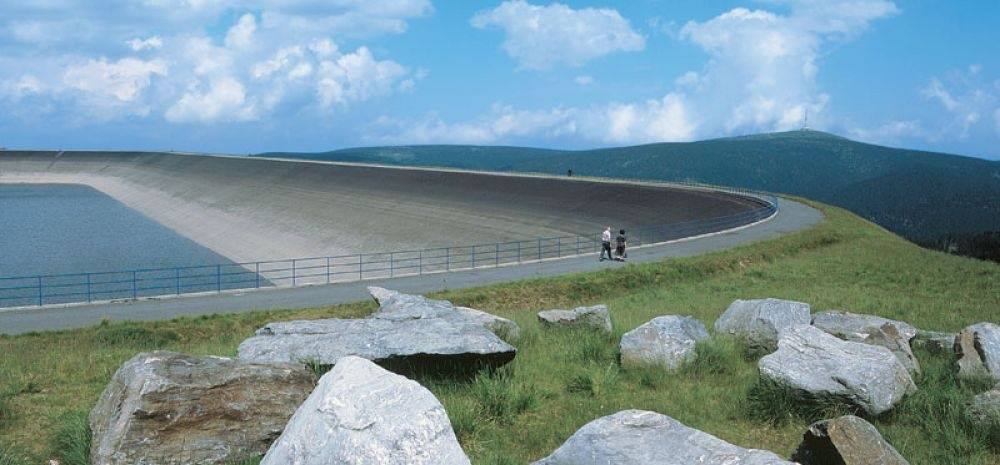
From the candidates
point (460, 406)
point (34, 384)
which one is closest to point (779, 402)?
point (460, 406)

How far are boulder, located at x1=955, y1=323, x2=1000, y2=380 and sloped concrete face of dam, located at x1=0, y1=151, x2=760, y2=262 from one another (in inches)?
1601

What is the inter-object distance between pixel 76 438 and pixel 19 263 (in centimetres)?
5800

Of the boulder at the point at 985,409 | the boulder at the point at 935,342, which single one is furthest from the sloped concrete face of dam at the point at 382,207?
the boulder at the point at 985,409

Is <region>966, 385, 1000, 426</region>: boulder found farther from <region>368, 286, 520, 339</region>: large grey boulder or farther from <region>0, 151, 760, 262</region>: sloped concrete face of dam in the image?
<region>0, 151, 760, 262</region>: sloped concrete face of dam

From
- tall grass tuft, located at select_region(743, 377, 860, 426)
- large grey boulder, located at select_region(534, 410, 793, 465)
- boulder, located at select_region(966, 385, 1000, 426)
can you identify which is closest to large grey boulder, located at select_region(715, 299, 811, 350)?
tall grass tuft, located at select_region(743, 377, 860, 426)

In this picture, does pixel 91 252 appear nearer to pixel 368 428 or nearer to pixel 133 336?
pixel 133 336

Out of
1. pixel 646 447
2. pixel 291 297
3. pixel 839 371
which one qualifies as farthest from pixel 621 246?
pixel 646 447

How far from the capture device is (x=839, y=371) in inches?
337

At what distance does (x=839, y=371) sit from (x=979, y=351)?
304 cm

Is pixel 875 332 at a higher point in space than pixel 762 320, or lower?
higher

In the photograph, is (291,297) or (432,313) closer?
(432,313)

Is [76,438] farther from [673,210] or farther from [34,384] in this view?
[673,210]

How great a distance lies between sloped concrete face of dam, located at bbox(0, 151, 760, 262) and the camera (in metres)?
56.5

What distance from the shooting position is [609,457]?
18.8ft
